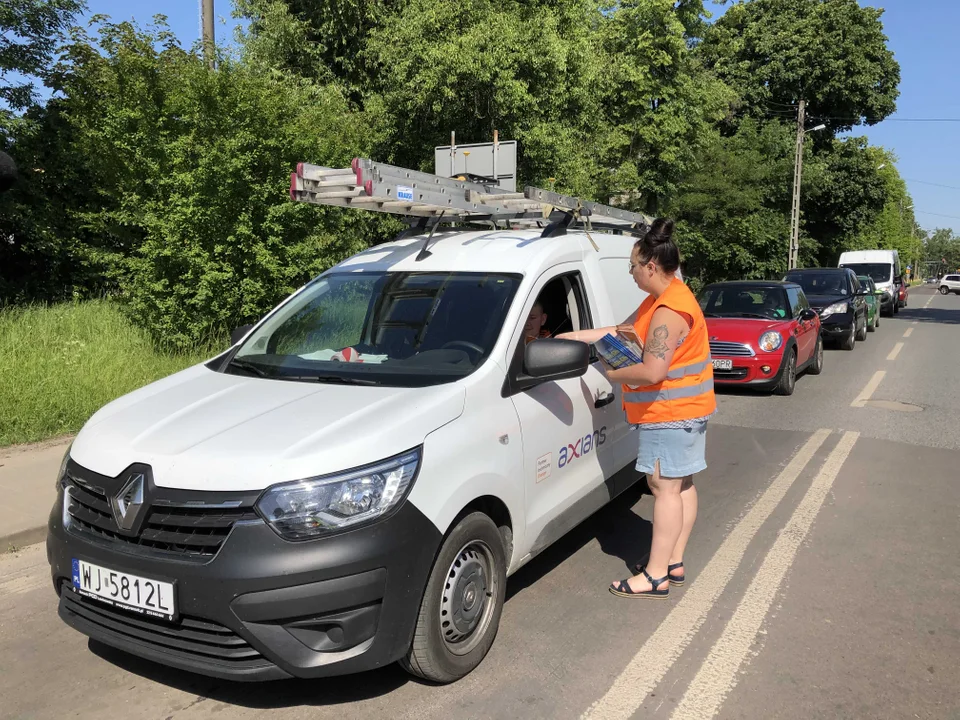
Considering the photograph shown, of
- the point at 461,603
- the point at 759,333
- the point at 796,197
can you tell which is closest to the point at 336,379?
the point at 461,603

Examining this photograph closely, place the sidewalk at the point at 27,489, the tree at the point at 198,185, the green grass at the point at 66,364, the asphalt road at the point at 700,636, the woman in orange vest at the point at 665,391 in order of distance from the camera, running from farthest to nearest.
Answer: the tree at the point at 198,185, the green grass at the point at 66,364, the sidewalk at the point at 27,489, the woman in orange vest at the point at 665,391, the asphalt road at the point at 700,636

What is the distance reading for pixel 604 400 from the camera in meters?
4.54

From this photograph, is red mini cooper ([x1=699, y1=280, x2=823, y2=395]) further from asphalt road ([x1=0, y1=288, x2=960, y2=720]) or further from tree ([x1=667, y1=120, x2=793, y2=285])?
tree ([x1=667, y1=120, x2=793, y2=285])

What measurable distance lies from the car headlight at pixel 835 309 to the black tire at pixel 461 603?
14799 millimetres

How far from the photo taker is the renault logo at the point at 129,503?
287 cm

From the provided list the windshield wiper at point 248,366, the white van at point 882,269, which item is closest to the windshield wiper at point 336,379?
the windshield wiper at point 248,366

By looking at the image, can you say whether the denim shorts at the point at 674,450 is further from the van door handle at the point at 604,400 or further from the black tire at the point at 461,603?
the black tire at the point at 461,603

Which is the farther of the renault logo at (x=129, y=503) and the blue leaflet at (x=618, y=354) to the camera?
the blue leaflet at (x=618, y=354)

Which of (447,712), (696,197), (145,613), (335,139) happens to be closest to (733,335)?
(335,139)

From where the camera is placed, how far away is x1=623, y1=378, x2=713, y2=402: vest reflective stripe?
392 cm

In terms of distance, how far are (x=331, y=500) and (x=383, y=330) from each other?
1.56 m

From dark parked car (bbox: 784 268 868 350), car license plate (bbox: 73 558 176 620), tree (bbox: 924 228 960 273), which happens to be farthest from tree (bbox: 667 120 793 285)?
tree (bbox: 924 228 960 273)

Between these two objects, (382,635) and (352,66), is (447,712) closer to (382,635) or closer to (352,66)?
(382,635)

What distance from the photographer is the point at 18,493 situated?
18.6 feet
